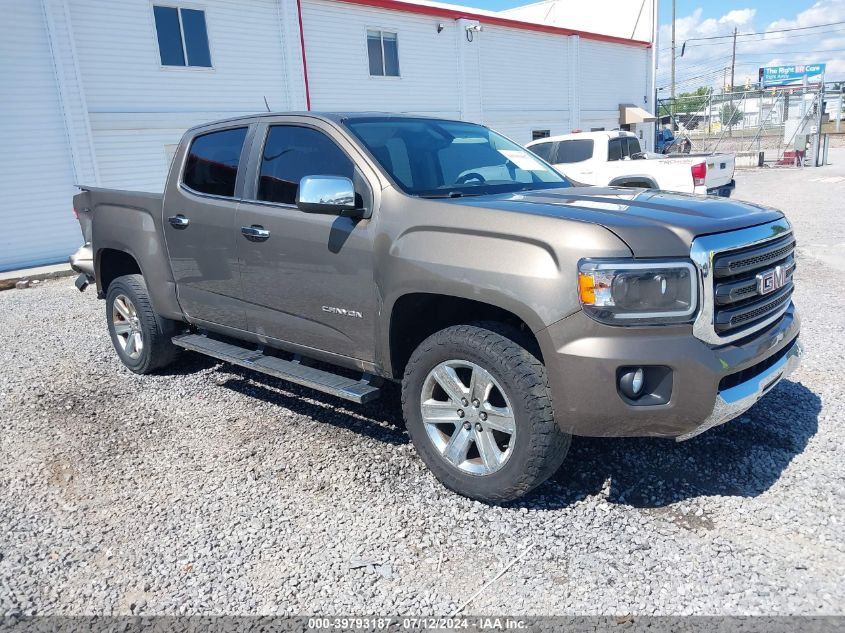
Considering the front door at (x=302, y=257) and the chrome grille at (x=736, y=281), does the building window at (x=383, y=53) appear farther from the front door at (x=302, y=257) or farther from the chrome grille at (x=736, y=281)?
the chrome grille at (x=736, y=281)

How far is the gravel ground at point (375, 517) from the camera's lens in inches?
106

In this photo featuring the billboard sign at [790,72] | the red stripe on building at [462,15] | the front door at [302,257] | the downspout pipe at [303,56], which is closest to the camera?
the front door at [302,257]

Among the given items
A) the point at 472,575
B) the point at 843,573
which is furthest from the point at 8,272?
the point at 843,573

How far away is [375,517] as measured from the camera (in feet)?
10.7

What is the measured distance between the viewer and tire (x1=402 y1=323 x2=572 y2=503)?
2980 mm

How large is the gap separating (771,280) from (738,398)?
26.0 inches

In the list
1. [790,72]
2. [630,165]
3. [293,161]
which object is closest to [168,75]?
[630,165]

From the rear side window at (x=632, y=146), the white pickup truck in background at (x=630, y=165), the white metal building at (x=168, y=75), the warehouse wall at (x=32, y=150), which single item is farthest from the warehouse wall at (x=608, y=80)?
the warehouse wall at (x=32, y=150)

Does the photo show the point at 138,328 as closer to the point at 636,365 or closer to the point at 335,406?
the point at 335,406

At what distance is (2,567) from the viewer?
9.91 feet

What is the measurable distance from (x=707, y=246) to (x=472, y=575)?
171cm

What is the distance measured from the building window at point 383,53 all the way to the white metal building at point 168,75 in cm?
4

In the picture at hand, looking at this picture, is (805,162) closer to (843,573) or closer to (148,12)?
(148,12)

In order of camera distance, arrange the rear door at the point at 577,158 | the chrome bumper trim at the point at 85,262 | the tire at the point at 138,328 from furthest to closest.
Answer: the rear door at the point at 577,158, the chrome bumper trim at the point at 85,262, the tire at the point at 138,328
